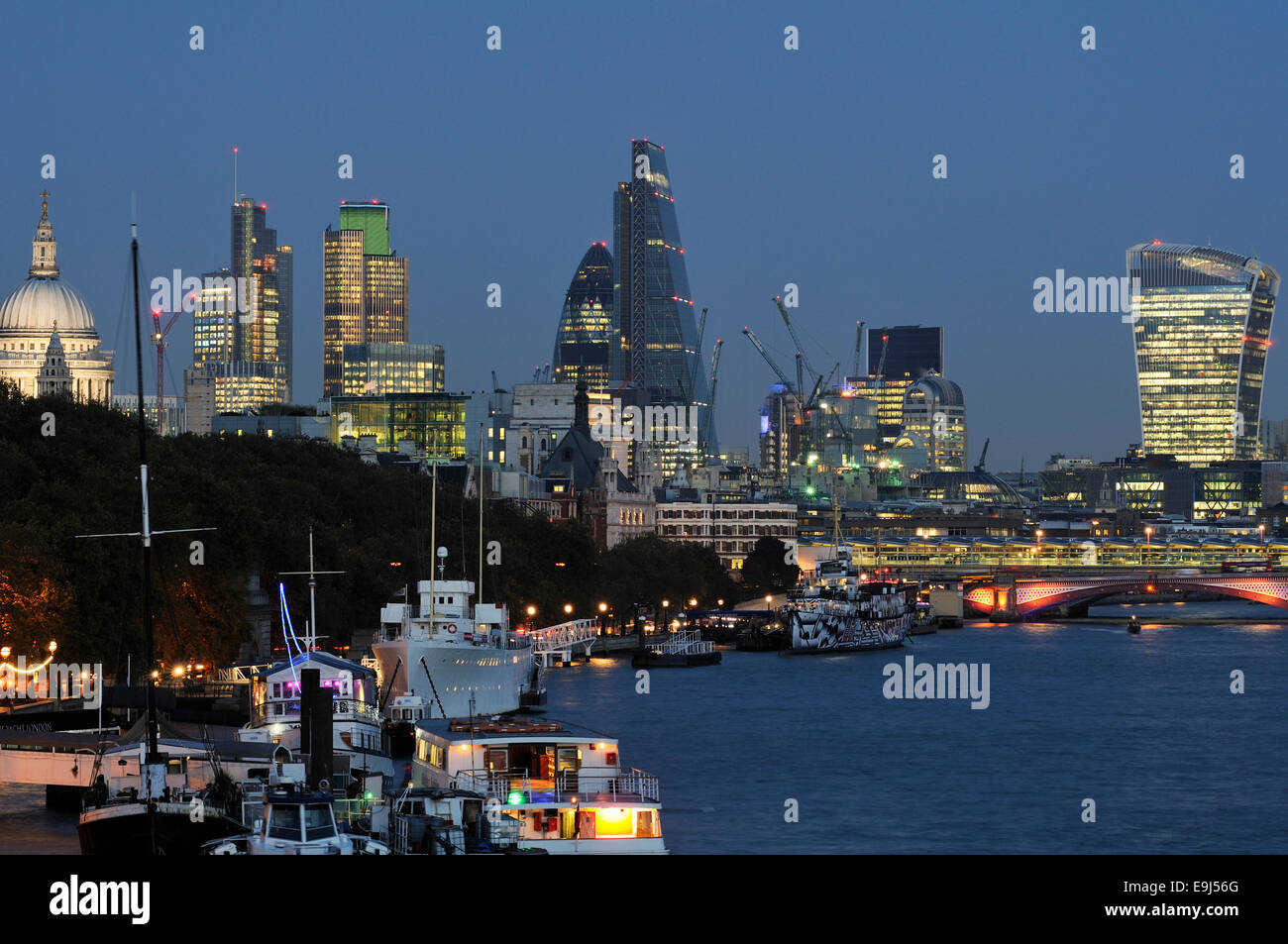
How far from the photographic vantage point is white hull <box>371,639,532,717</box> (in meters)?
66.8

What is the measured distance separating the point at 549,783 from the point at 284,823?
913 cm

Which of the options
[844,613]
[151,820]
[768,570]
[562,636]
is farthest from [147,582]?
[768,570]

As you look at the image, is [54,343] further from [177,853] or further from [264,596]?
[177,853]

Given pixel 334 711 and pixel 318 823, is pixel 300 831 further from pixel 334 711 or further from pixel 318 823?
pixel 334 711

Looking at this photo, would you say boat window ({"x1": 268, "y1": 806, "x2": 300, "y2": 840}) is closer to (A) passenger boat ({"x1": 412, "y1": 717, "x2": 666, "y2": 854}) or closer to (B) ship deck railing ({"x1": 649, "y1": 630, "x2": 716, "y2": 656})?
(A) passenger boat ({"x1": 412, "y1": 717, "x2": 666, "y2": 854})

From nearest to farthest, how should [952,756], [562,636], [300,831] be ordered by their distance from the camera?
1. [300,831]
2. [952,756]
3. [562,636]

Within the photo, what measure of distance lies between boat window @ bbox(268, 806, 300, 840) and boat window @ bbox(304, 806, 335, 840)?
0.37 feet

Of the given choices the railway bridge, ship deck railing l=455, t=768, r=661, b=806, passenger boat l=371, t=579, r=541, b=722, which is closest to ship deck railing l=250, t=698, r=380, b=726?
passenger boat l=371, t=579, r=541, b=722

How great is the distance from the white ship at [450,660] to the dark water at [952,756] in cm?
213

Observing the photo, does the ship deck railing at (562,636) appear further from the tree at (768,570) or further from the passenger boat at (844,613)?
the tree at (768,570)

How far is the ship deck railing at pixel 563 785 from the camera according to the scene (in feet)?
112

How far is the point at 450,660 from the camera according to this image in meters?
68.1

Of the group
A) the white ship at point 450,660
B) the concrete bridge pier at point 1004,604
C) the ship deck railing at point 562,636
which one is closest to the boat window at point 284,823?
the white ship at point 450,660
